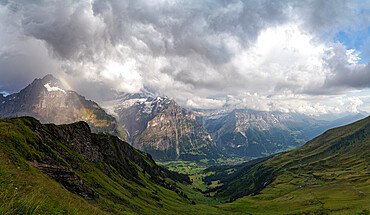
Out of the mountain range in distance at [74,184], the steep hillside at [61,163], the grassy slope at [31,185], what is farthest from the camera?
A: the steep hillside at [61,163]

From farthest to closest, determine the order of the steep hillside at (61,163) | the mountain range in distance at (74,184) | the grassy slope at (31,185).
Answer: the steep hillside at (61,163), the mountain range in distance at (74,184), the grassy slope at (31,185)

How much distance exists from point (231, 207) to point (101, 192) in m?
153

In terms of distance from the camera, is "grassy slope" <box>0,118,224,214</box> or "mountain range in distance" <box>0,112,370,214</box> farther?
"mountain range in distance" <box>0,112,370,214</box>

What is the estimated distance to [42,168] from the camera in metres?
61.2

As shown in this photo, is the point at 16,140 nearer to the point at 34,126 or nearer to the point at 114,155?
the point at 34,126

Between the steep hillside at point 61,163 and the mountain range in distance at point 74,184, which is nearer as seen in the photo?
the mountain range in distance at point 74,184

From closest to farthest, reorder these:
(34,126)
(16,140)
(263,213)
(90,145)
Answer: (16,140)
(34,126)
(90,145)
(263,213)

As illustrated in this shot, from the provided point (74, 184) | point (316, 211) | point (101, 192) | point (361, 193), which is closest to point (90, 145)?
point (101, 192)

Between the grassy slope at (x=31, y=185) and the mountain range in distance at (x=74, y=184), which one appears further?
the mountain range in distance at (x=74, y=184)

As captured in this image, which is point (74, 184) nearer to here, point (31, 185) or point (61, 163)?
point (61, 163)

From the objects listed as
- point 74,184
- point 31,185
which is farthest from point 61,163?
point 31,185

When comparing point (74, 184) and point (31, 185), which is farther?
point (74, 184)

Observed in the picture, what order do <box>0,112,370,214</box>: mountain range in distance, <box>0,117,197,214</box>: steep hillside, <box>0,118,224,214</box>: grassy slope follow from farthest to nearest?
<box>0,117,197,214</box>: steep hillside, <box>0,112,370,214</box>: mountain range in distance, <box>0,118,224,214</box>: grassy slope

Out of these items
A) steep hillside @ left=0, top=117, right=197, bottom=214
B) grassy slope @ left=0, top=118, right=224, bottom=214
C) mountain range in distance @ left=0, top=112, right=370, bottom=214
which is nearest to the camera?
grassy slope @ left=0, top=118, right=224, bottom=214
